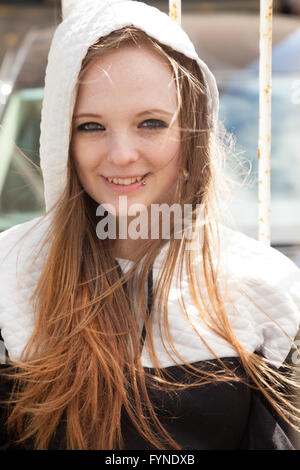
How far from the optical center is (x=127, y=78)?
102 cm

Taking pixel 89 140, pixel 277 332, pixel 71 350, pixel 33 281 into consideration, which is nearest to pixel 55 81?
pixel 89 140

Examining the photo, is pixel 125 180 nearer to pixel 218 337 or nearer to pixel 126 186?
pixel 126 186

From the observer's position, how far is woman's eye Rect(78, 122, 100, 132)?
3.52 feet

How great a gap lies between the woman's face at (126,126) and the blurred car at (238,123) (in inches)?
18.1

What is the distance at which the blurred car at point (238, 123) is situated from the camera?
6.09 ft

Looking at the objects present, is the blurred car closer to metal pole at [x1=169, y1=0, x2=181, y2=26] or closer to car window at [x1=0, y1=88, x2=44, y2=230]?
car window at [x1=0, y1=88, x2=44, y2=230]

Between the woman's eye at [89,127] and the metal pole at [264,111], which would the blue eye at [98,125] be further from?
the metal pole at [264,111]

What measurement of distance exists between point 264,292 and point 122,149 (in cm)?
46

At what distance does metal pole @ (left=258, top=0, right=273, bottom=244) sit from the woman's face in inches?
10.2

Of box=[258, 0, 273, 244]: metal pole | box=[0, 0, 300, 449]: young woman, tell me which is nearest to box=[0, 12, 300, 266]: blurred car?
box=[258, 0, 273, 244]: metal pole

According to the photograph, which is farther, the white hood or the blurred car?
the blurred car
